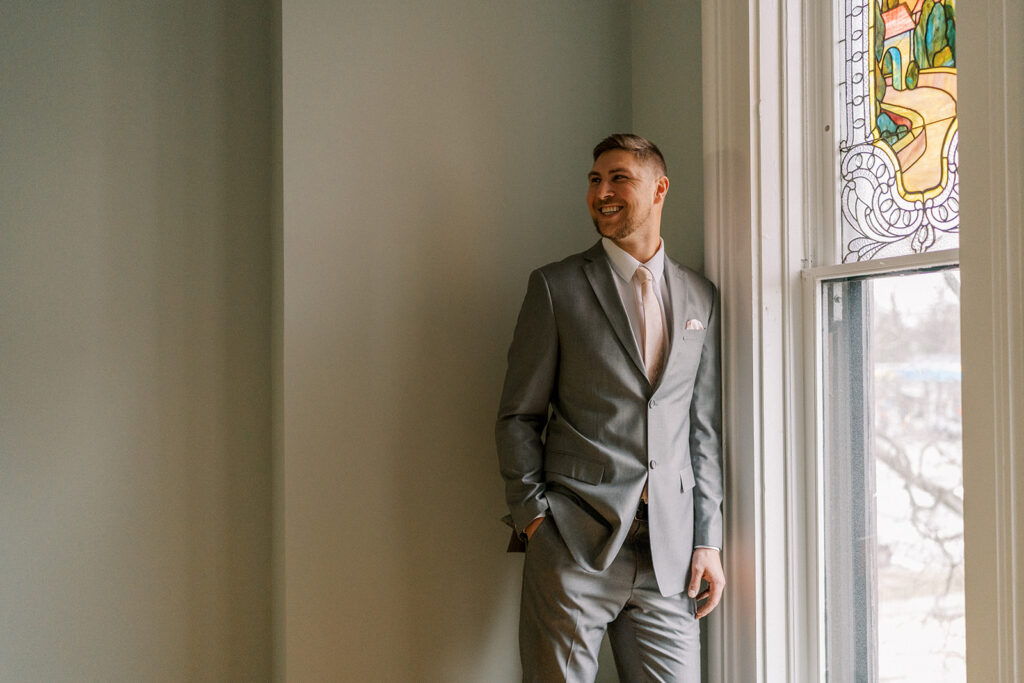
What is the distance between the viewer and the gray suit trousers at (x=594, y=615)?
1.91 metres

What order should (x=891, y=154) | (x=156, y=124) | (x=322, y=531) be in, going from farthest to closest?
(x=156, y=124)
(x=322, y=531)
(x=891, y=154)

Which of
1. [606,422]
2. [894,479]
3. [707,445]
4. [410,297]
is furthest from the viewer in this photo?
[410,297]

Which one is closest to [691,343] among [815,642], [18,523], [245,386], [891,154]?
[891,154]

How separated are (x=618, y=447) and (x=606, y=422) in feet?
0.22

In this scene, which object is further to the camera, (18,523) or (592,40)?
(592,40)

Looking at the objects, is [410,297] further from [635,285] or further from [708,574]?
[708,574]

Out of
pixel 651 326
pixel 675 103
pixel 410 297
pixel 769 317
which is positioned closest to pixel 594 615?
pixel 651 326

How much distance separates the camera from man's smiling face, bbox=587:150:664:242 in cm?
200

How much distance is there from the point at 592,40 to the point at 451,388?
4.07 ft

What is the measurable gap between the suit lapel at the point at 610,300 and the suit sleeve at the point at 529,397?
125 millimetres

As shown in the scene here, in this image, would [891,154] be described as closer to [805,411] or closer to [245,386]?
[805,411]

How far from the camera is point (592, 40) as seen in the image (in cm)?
260

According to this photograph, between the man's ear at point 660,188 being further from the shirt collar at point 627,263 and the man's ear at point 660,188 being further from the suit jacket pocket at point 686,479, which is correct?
the suit jacket pocket at point 686,479

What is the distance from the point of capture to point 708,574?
199 centimetres
